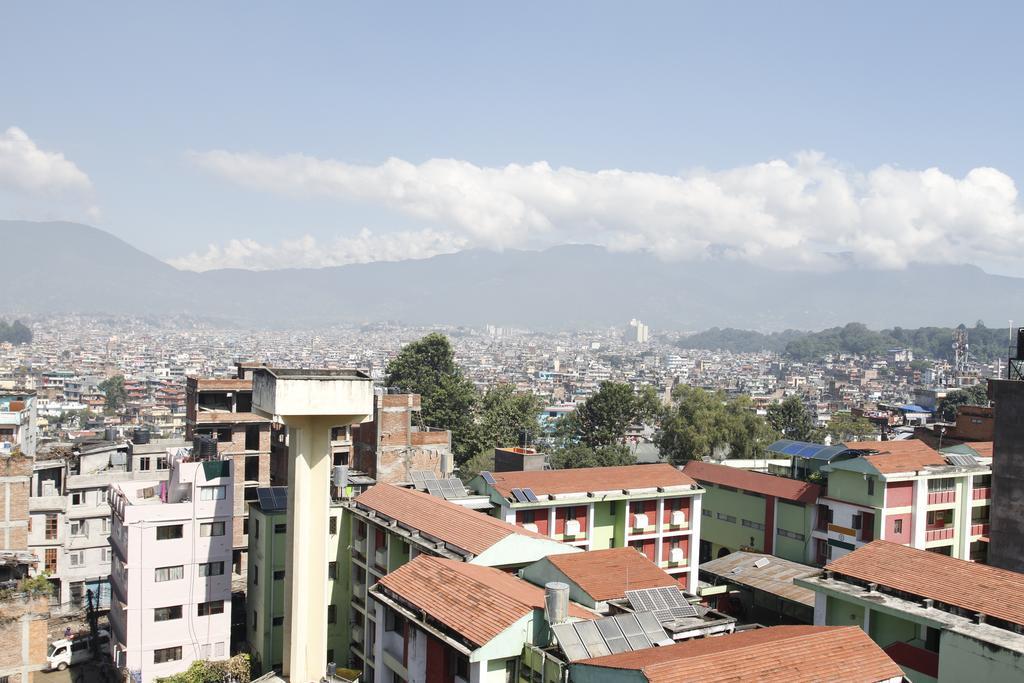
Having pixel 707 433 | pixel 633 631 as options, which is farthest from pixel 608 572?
pixel 707 433

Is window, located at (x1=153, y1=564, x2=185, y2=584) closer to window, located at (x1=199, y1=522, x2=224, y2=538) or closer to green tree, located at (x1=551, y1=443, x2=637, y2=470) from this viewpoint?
window, located at (x1=199, y1=522, x2=224, y2=538)

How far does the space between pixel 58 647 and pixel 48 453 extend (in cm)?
1026

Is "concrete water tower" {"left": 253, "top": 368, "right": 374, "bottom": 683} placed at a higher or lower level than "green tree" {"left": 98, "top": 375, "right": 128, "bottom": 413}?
higher

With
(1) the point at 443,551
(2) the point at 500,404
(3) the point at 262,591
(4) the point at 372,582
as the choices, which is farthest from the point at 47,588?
(2) the point at 500,404

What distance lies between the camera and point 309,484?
19703 millimetres

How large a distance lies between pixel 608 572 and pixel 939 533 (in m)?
16.1

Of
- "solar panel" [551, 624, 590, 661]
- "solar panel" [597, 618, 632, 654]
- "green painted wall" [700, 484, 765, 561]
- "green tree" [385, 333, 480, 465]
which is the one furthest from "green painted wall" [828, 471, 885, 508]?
"green tree" [385, 333, 480, 465]

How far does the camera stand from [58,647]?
1027 inches

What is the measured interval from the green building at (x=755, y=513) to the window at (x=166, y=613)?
1813 cm

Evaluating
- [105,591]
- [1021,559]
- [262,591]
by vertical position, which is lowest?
[105,591]

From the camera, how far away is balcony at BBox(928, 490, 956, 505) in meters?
27.3

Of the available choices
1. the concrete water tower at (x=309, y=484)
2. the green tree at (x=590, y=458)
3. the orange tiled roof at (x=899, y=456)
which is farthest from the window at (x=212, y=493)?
the green tree at (x=590, y=458)

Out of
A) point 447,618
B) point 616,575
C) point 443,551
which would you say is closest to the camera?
point 447,618

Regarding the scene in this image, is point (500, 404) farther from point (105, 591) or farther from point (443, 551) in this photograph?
point (443, 551)
